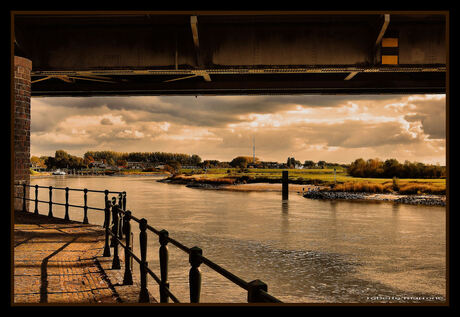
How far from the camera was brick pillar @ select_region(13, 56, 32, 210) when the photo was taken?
46.4 feet

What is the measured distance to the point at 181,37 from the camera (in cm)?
1337

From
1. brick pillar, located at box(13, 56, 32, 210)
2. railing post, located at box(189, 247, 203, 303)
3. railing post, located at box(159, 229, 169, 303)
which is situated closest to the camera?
railing post, located at box(189, 247, 203, 303)

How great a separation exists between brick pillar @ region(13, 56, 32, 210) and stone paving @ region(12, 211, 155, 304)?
2753 millimetres

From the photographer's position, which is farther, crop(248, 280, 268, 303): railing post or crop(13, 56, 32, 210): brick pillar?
crop(13, 56, 32, 210): brick pillar

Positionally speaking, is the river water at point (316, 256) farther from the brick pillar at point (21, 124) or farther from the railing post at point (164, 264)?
the brick pillar at point (21, 124)

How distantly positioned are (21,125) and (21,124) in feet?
0.12

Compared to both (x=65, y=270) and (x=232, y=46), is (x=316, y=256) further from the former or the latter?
(x=65, y=270)

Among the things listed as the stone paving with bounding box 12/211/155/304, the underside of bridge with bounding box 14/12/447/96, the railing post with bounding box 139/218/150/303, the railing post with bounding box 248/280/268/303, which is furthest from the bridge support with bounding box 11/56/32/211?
the railing post with bounding box 248/280/268/303

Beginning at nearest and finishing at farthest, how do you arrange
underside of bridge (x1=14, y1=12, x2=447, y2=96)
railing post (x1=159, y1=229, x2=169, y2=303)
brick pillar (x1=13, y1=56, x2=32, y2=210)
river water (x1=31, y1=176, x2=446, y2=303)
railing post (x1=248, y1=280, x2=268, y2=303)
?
1. railing post (x1=248, y1=280, x2=268, y2=303)
2. railing post (x1=159, y1=229, x2=169, y2=303)
3. river water (x1=31, y1=176, x2=446, y2=303)
4. underside of bridge (x1=14, y1=12, x2=447, y2=96)
5. brick pillar (x1=13, y1=56, x2=32, y2=210)

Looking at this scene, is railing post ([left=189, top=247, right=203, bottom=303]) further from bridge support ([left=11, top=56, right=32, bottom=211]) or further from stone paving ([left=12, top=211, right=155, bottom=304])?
bridge support ([left=11, top=56, right=32, bottom=211])

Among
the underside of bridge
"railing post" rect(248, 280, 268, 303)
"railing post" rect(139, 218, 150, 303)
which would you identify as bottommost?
"railing post" rect(139, 218, 150, 303)

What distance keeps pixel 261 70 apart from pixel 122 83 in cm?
691

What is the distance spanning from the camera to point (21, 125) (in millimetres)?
14688

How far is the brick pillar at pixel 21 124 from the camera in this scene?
46.4 ft
